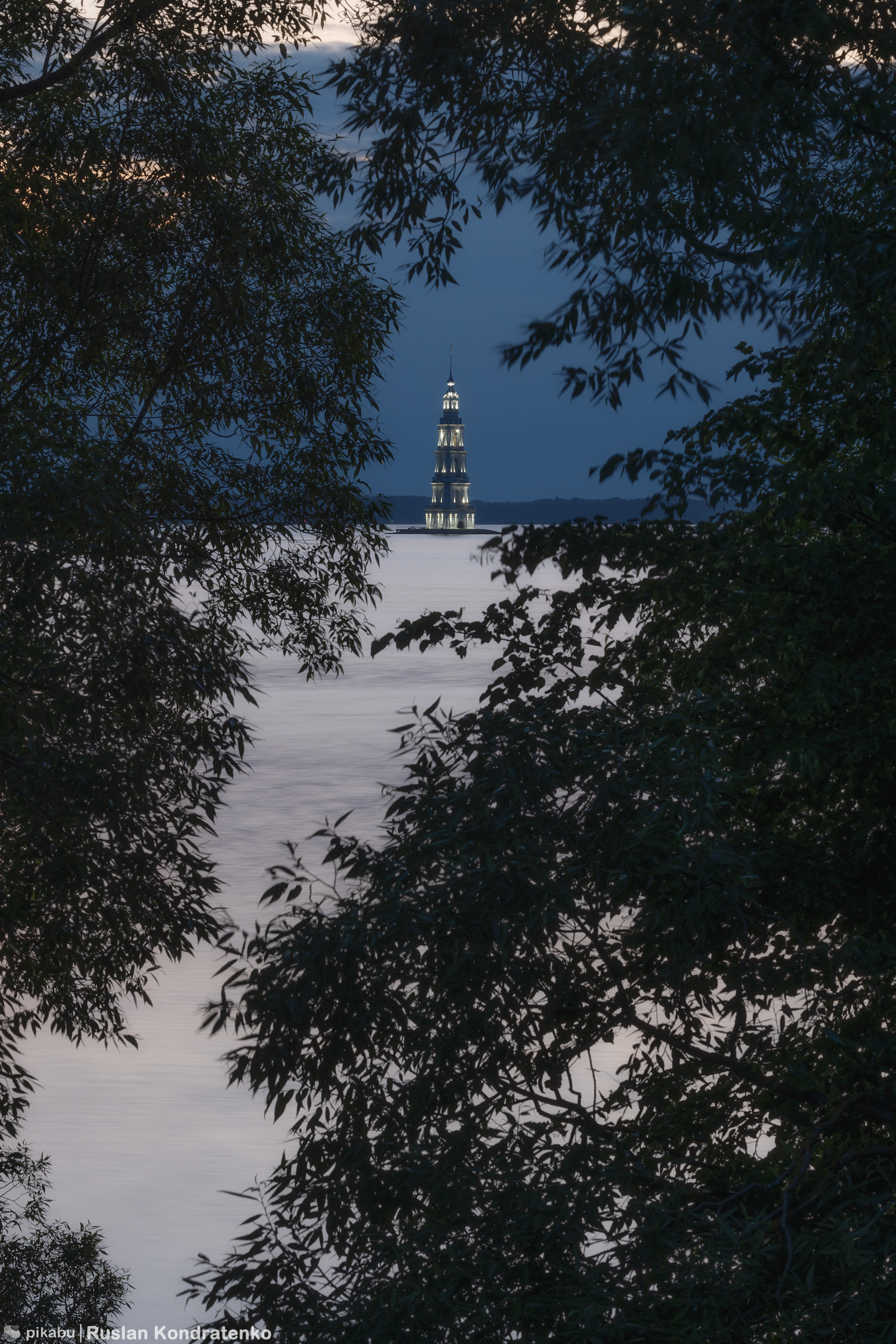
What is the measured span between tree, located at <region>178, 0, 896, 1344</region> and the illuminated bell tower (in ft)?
509

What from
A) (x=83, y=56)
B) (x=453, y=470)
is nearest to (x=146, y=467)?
(x=83, y=56)

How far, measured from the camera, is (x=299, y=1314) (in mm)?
4348

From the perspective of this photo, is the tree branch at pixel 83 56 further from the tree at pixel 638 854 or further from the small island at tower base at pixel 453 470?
the small island at tower base at pixel 453 470

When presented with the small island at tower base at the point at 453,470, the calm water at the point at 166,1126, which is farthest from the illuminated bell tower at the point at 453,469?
the calm water at the point at 166,1126

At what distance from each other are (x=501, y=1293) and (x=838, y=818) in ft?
12.9

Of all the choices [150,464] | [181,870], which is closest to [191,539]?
[150,464]

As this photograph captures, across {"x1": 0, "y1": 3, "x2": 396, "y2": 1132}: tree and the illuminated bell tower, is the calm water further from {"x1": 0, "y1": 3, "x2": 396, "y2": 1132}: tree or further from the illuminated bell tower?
the illuminated bell tower

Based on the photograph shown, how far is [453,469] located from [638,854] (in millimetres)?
160677

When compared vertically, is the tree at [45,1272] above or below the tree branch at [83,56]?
below

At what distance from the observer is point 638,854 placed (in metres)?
4.63

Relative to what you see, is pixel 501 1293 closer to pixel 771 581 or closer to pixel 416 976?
pixel 416 976

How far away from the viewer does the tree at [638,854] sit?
4305 millimetres

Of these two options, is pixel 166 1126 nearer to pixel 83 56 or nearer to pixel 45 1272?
pixel 45 1272

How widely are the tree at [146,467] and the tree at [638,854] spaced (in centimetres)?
216
